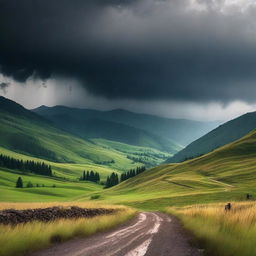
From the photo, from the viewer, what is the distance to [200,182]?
128000mm

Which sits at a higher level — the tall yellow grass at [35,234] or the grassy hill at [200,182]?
the grassy hill at [200,182]

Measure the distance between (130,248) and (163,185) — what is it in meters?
123

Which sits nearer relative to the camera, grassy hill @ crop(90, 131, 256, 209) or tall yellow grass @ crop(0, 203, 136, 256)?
tall yellow grass @ crop(0, 203, 136, 256)

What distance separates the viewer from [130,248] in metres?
16.8

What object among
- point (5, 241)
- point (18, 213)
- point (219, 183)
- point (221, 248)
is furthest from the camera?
point (219, 183)

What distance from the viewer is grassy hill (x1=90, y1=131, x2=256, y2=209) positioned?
92.8m

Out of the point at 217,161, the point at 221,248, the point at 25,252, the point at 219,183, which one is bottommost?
the point at 25,252

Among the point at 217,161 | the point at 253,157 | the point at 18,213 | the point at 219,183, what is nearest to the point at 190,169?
the point at 217,161

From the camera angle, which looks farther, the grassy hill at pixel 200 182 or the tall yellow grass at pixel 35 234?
the grassy hill at pixel 200 182

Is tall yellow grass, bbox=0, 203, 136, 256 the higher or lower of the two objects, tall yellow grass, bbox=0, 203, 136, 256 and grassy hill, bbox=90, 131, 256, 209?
the lower

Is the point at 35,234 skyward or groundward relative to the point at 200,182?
groundward

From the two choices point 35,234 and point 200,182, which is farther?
point 200,182

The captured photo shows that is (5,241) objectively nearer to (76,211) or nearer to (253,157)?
(76,211)

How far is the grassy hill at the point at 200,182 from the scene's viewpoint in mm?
92806
